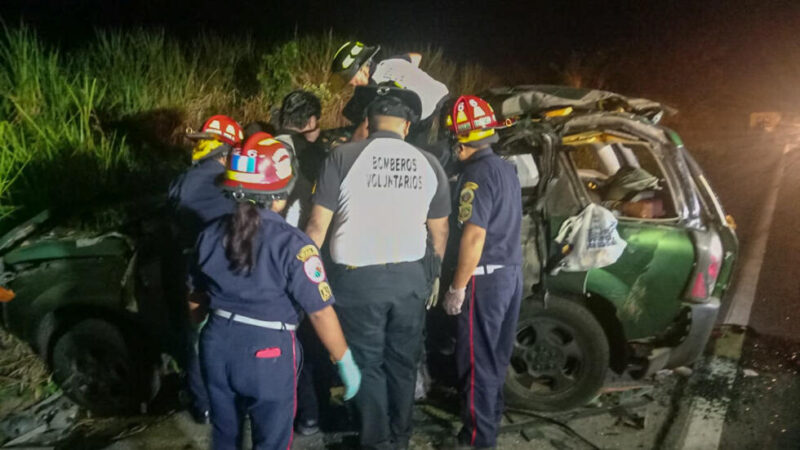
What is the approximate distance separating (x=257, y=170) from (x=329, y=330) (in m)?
0.75

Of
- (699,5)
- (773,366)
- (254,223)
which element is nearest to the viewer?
(254,223)

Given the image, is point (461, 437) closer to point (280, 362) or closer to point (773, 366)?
point (280, 362)

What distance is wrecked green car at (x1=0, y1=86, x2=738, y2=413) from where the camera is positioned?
13.5 feet

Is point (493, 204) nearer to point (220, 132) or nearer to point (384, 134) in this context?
point (384, 134)

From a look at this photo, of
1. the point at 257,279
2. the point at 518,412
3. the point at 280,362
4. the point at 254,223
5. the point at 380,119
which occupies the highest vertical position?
the point at 380,119

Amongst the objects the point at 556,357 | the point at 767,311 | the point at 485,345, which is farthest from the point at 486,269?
the point at 767,311

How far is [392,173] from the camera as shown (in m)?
3.41

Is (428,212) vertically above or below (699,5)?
below

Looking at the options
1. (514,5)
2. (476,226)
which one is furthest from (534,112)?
(514,5)

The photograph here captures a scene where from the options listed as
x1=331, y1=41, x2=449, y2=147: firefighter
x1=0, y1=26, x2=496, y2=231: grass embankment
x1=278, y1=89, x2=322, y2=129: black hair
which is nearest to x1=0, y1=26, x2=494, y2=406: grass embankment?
x1=0, y1=26, x2=496, y2=231: grass embankment

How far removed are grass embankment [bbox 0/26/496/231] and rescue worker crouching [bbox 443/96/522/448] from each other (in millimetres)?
2933

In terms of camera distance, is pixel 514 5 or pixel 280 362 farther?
pixel 514 5

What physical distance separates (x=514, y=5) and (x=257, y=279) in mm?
32177

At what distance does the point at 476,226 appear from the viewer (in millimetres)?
3656
